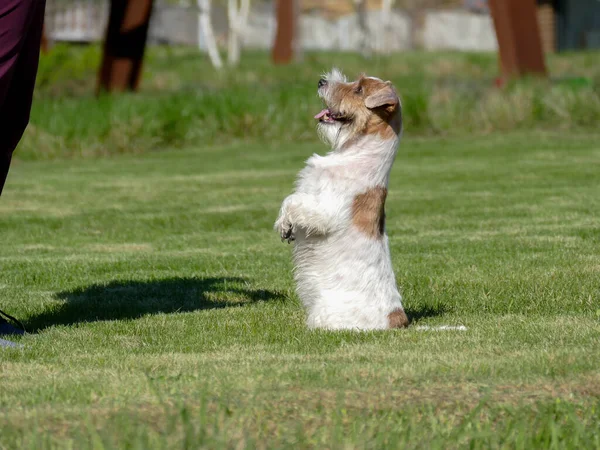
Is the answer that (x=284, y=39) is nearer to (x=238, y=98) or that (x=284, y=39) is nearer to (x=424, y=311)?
(x=238, y=98)

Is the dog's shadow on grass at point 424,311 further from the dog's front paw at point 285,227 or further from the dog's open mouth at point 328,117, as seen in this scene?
the dog's open mouth at point 328,117

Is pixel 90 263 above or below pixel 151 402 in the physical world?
below

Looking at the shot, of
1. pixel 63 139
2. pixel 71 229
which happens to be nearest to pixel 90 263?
pixel 71 229

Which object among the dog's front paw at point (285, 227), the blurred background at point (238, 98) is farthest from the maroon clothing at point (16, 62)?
Answer: the blurred background at point (238, 98)

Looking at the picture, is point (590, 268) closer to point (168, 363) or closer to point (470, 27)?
point (168, 363)

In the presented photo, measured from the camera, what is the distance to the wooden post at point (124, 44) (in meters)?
20.9

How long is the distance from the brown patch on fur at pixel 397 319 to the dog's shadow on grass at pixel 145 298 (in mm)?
1674

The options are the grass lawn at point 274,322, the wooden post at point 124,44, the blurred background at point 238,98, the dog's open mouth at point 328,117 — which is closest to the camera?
the grass lawn at point 274,322

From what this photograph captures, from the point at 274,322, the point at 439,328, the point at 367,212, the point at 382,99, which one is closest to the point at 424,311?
the point at 439,328

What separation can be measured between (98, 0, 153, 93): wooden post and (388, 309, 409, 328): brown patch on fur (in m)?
15.2

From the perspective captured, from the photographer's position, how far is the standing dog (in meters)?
6.51

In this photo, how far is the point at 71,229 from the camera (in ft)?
39.1

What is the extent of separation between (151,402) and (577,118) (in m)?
15.6

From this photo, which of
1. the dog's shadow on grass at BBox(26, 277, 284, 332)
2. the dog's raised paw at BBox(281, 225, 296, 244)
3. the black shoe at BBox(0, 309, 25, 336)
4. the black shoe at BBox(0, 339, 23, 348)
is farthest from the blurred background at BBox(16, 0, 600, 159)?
the dog's raised paw at BBox(281, 225, 296, 244)
